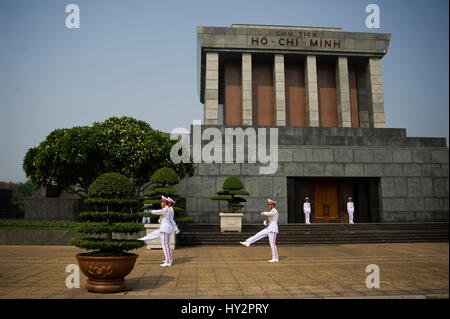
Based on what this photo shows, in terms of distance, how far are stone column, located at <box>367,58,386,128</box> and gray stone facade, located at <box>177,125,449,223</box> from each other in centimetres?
464

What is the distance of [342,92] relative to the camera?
30.0 m

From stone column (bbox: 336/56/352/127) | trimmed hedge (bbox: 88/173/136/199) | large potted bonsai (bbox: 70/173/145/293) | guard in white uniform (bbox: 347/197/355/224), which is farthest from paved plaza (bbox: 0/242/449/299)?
stone column (bbox: 336/56/352/127)

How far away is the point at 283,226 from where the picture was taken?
→ 20.2 metres

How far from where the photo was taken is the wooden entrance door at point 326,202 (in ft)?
83.6

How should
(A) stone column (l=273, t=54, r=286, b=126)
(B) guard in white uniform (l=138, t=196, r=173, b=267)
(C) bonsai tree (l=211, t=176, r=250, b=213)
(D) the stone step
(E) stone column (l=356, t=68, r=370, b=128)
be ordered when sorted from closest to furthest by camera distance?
(B) guard in white uniform (l=138, t=196, r=173, b=267), (D) the stone step, (C) bonsai tree (l=211, t=176, r=250, b=213), (A) stone column (l=273, t=54, r=286, b=126), (E) stone column (l=356, t=68, r=370, b=128)

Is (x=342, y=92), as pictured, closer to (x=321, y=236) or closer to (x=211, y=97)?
(x=211, y=97)

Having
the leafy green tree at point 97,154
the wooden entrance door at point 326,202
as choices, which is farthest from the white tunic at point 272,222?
the wooden entrance door at point 326,202

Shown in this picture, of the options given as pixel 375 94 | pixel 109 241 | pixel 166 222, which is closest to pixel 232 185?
pixel 166 222

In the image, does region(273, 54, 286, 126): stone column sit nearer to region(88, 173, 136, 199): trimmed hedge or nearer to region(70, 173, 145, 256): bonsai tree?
region(88, 173, 136, 199): trimmed hedge

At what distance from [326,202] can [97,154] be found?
16.4 m

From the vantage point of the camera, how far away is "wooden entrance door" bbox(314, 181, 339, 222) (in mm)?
25484

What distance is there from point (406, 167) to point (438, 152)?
2.69 m
